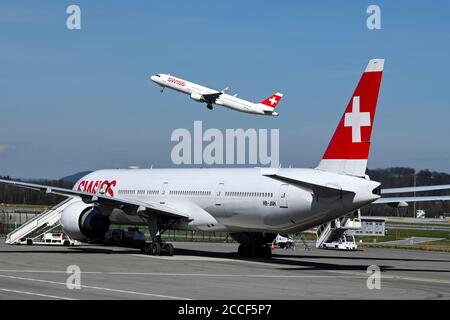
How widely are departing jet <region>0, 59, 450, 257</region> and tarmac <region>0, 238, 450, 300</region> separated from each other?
1.82m

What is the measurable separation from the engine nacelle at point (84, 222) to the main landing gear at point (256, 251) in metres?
8.06

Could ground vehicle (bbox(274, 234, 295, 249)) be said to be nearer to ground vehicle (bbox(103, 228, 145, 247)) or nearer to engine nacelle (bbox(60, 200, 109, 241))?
ground vehicle (bbox(103, 228, 145, 247))

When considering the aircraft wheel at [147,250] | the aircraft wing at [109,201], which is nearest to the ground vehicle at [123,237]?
the aircraft wheel at [147,250]

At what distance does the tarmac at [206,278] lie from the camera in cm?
2364

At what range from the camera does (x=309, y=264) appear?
38.2m

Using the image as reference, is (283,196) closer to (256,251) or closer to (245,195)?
(245,195)

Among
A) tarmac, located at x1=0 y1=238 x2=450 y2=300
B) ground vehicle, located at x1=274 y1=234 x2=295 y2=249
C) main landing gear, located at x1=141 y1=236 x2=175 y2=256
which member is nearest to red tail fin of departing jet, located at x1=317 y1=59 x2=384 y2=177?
tarmac, located at x1=0 y1=238 x2=450 y2=300

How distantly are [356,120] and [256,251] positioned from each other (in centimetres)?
1173

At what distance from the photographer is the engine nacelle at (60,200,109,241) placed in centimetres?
4469

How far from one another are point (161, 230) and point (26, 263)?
9552 millimetres

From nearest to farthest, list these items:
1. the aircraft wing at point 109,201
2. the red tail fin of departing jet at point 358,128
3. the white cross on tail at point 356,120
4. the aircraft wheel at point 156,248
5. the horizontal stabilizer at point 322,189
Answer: the horizontal stabilizer at point 322,189
the red tail fin of departing jet at point 358,128
the white cross on tail at point 356,120
the aircraft wing at point 109,201
the aircraft wheel at point 156,248

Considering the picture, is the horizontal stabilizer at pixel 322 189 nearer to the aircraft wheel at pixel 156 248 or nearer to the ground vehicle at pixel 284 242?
the aircraft wheel at pixel 156 248
